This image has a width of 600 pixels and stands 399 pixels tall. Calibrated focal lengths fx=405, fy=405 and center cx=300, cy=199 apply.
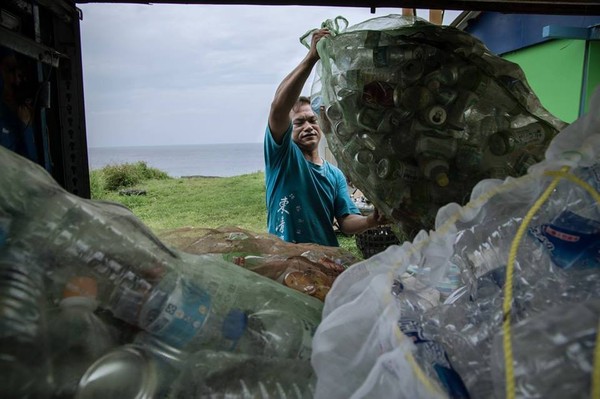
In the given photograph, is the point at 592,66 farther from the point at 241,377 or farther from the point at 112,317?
the point at 112,317

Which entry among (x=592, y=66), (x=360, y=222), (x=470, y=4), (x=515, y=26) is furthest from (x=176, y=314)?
(x=515, y=26)

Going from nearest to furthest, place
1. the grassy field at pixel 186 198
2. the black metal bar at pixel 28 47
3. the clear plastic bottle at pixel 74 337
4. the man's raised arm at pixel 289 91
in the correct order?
the clear plastic bottle at pixel 74 337 < the black metal bar at pixel 28 47 < the man's raised arm at pixel 289 91 < the grassy field at pixel 186 198

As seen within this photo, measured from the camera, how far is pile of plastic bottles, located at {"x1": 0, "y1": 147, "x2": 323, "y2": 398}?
2.26ft

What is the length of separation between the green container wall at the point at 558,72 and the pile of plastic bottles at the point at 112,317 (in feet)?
14.3

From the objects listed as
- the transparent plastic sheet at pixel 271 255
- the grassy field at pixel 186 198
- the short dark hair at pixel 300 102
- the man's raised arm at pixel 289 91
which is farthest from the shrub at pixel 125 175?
the transparent plastic sheet at pixel 271 255

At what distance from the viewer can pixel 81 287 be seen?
77 centimetres

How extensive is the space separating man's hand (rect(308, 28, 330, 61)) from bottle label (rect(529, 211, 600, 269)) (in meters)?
1.26

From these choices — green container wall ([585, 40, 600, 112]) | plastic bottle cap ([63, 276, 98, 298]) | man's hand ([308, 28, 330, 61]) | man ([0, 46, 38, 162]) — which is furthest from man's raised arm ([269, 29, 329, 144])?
green container wall ([585, 40, 600, 112])

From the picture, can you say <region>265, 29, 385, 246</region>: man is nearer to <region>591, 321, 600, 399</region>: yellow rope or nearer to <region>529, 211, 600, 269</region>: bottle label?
<region>529, 211, 600, 269</region>: bottle label

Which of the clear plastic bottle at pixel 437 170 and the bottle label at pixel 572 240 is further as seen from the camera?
the clear plastic bottle at pixel 437 170

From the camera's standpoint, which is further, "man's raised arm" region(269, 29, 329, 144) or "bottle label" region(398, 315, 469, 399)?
"man's raised arm" region(269, 29, 329, 144)

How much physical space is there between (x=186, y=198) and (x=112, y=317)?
11.5 metres

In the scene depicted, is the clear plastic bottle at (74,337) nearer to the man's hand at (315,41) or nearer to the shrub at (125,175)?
the man's hand at (315,41)

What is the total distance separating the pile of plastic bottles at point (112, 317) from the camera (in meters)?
0.69
